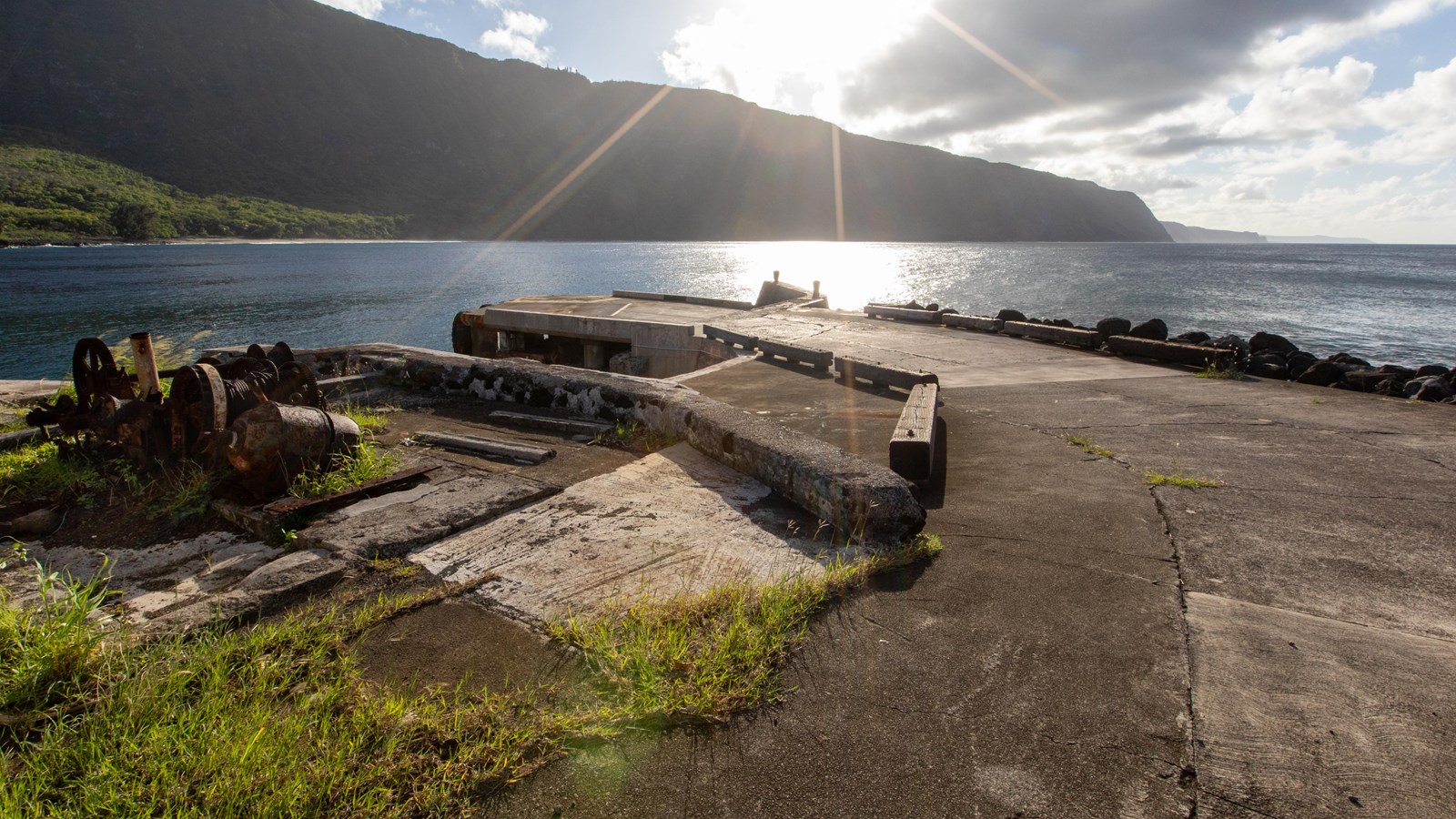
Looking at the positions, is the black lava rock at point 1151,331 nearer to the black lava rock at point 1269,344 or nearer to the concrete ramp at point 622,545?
the black lava rock at point 1269,344

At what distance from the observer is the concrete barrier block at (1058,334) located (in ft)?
37.8

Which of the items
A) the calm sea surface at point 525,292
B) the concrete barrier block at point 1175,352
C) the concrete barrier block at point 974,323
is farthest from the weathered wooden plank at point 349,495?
the calm sea surface at point 525,292

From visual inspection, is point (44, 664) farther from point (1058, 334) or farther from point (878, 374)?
point (1058, 334)

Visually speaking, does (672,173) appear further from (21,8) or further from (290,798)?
(290,798)

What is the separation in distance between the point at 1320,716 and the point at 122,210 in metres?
129

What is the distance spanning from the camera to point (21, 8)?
474 ft

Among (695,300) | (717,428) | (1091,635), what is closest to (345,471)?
(717,428)

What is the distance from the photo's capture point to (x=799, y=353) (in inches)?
376

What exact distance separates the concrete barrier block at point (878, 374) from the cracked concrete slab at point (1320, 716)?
444cm

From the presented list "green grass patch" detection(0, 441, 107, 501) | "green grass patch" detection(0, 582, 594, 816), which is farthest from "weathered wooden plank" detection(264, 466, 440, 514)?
"green grass patch" detection(0, 441, 107, 501)

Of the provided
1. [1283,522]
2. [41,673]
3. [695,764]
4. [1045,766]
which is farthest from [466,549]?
[1283,522]

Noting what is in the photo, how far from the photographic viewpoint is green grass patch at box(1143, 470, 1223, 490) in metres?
4.60

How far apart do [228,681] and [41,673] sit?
55 centimetres

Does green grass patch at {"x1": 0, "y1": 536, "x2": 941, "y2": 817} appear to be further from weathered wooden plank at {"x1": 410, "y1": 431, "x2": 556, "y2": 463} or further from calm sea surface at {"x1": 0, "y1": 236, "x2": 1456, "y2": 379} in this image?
calm sea surface at {"x1": 0, "y1": 236, "x2": 1456, "y2": 379}
